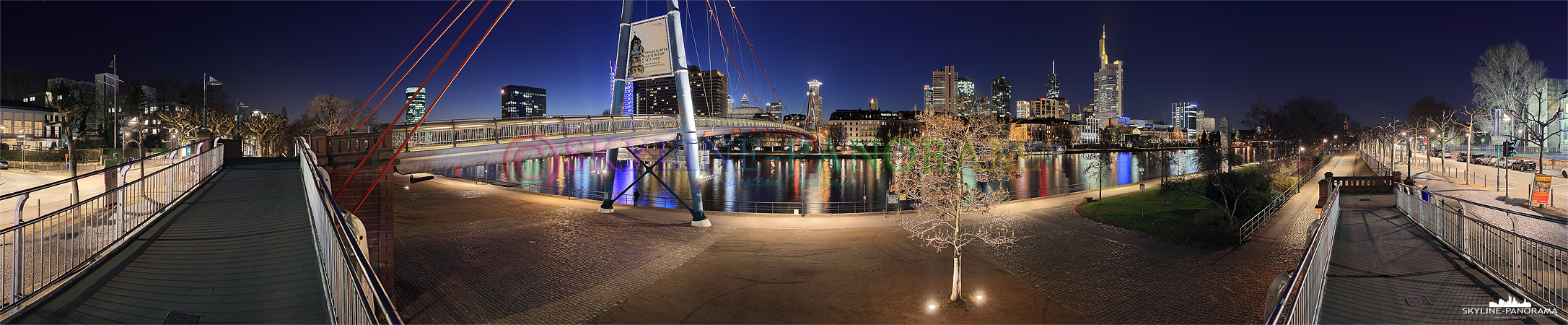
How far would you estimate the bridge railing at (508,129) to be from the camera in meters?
12.4

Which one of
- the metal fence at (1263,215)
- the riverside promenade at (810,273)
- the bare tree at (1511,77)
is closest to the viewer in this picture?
the riverside promenade at (810,273)

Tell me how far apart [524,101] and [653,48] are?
70.1 metres

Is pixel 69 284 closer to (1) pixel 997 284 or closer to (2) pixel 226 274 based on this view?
(2) pixel 226 274

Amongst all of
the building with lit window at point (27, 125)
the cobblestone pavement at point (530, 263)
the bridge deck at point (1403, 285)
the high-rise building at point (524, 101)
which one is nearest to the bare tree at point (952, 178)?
the bridge deck at point (1403, 285)

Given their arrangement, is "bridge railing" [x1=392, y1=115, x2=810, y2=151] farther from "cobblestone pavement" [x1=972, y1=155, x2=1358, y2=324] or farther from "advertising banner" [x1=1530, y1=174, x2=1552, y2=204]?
"advertising banner" [x1=1530, y1=174, x2=1552, y2=204]

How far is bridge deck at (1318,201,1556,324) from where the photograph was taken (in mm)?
5930

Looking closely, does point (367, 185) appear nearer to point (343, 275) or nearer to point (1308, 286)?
point (343, 275)

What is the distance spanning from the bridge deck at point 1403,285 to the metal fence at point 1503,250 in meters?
0.17

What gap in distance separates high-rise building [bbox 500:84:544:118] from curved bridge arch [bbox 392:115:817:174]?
63723 millimetres

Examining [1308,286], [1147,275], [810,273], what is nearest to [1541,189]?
[1147,275]

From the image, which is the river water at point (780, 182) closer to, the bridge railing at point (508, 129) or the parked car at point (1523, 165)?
the bridge railing at point (508, 129)

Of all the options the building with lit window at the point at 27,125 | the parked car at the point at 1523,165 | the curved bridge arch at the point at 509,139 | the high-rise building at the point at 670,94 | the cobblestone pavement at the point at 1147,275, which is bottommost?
the cobblestone pavement at the point at 1147,275

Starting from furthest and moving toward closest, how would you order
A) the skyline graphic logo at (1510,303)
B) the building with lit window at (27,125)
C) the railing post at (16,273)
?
the building with lit window at (27,125) → the skyline graphic logo at (1510,303) → the railing post at (16,273)

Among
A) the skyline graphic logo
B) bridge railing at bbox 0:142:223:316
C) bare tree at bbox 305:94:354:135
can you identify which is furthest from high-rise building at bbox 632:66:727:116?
the skyline graphic logo
